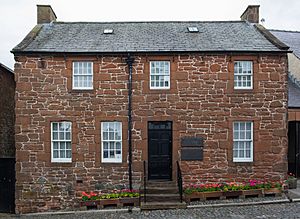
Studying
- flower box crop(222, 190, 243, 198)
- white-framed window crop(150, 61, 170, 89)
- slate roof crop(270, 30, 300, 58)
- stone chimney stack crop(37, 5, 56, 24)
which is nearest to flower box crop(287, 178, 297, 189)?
flower box crop(222, 190, 243, 198)

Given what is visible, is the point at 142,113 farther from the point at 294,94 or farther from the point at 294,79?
the point at 294,79

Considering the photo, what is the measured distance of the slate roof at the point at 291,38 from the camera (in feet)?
60.8

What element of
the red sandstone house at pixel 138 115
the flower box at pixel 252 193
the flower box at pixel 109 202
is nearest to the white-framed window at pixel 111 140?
the red sandstone house at pixel 138 115

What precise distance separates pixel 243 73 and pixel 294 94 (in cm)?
455

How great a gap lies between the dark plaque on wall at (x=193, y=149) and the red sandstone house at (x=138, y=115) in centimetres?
4

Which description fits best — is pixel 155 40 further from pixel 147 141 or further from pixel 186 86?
pixel 147 141

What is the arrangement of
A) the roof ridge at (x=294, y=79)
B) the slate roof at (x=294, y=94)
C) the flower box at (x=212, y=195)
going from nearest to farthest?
the flower box at (x=212, y=195), the slate roof at (x=294, y=94), the roof ridge at (x=294, y=79)

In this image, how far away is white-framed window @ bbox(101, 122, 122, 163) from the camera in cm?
1249

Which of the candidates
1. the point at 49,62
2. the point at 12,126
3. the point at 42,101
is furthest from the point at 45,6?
the point at 12,126

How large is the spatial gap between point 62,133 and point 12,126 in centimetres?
545

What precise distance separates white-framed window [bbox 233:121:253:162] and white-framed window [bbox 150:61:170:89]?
3.36m

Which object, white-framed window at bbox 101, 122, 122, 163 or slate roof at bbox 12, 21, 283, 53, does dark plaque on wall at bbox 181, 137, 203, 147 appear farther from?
slate roof at bbox 12, 21, 283, 53

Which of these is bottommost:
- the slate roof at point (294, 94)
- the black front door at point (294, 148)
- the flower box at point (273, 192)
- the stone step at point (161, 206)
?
the stone step at point (161, 206)

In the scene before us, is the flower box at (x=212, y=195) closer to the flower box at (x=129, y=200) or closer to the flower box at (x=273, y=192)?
the flower box at (x=273, y=192)
